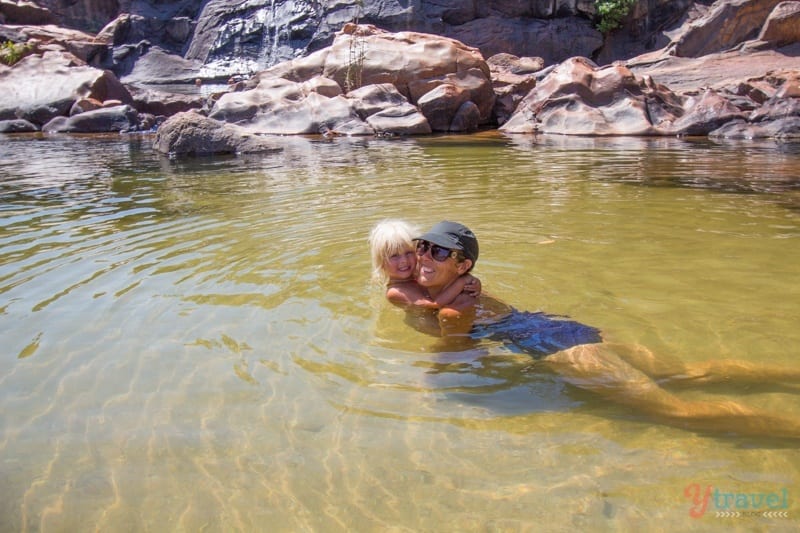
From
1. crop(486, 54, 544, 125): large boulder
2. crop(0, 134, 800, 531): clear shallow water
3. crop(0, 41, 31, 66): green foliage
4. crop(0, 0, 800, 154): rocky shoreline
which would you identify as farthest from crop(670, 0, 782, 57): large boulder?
crop(0, 41, 31, 66): green foliage

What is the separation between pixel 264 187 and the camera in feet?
32.0

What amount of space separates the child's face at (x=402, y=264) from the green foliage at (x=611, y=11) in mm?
30315

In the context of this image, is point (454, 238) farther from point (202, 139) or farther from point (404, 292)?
point (202, 139)

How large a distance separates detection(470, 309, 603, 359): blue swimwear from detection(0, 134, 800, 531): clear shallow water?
145 mm

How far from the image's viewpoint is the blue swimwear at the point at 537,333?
3557 mm

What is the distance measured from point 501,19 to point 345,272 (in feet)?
98.1

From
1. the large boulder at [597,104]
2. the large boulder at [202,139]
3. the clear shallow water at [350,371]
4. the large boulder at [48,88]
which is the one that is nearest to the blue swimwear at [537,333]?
the clear shallow water at [350,371]

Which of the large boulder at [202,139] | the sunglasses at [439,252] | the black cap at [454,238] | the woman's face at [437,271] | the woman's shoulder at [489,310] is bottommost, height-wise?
the woman's shoulder at [489,310]

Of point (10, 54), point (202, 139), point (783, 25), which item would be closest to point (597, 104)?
point (783, 25)

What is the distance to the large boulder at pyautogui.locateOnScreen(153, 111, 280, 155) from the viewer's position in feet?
49.0

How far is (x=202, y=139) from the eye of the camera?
1499 cm

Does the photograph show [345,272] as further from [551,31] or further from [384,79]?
[551,31]

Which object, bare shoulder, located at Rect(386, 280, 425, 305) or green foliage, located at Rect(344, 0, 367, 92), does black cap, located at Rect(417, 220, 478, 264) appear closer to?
bare shoulder, located at Rect(386, 280, 425, 305)

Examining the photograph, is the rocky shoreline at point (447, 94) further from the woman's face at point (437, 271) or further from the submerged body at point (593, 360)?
the submerged body at point (593, 360)
